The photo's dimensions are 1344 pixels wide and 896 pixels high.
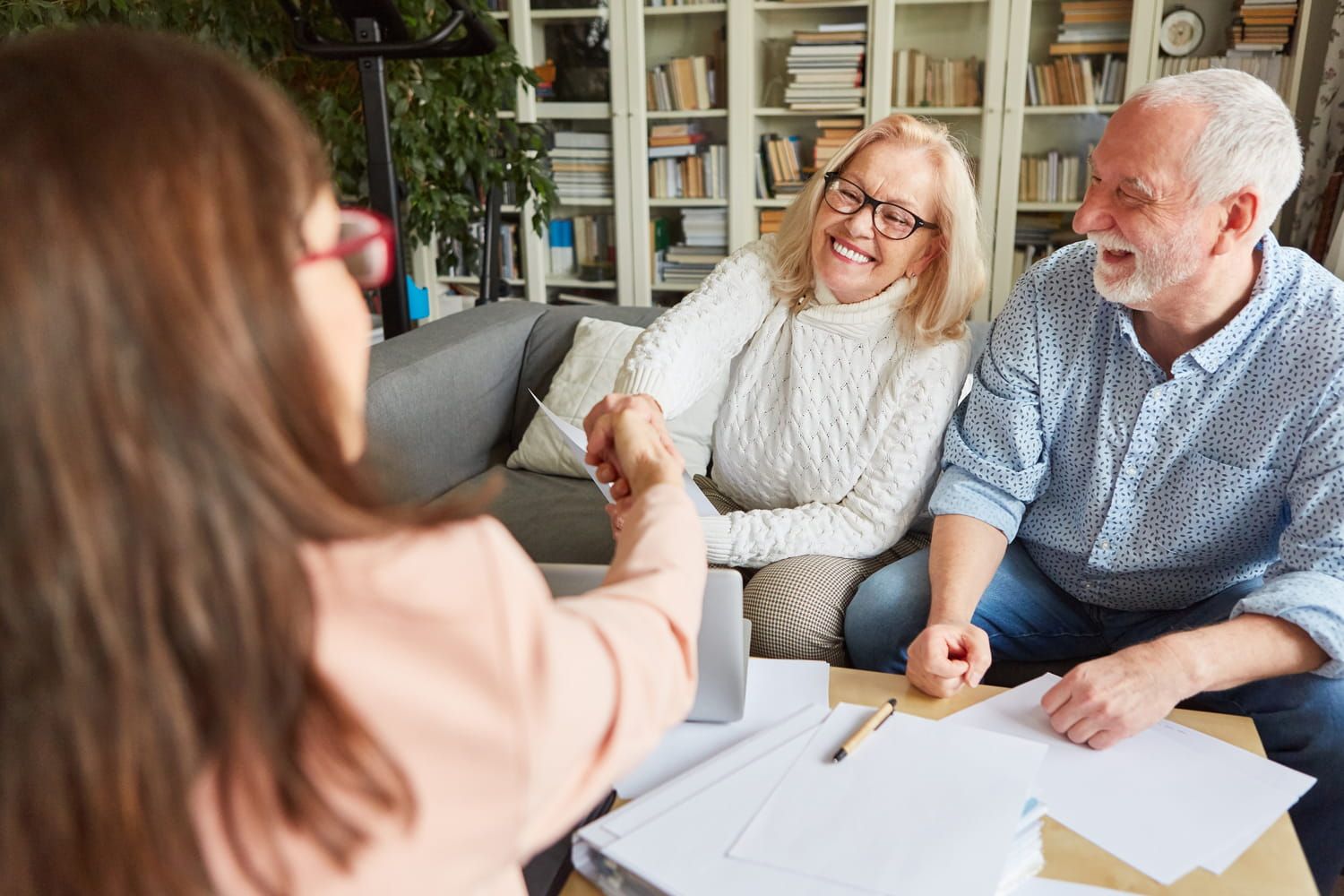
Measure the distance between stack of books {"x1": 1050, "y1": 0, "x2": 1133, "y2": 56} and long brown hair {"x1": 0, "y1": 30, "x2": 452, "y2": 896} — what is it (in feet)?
11.6

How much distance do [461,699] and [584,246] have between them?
3794mm

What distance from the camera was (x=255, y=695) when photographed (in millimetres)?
438

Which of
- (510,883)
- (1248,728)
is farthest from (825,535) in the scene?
(510,883)

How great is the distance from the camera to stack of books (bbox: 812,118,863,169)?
146 inches

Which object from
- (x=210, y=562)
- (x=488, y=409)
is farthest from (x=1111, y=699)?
(x=488, y=409)

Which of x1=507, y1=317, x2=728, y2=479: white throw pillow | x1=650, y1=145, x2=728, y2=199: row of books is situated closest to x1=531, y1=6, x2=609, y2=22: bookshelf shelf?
x1=650, y1=145, x2=728, y2=199: row of books

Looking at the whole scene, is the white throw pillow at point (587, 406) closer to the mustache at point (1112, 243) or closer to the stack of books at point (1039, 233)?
the mustache at point (1112, 243)

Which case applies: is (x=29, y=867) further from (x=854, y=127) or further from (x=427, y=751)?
(x=854, y=127)

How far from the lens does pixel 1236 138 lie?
4.26 ft

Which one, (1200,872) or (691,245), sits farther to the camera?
(691,245)

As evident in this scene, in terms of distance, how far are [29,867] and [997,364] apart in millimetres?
1355

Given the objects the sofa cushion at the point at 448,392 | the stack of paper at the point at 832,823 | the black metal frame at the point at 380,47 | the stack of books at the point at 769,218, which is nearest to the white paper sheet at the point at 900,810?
the stack of paper at the point at 832,823

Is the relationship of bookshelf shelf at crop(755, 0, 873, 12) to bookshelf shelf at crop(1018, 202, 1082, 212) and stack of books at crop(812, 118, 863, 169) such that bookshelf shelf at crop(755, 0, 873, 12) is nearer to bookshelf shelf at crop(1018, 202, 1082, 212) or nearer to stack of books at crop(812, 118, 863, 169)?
stack of books at crop(812, 118, 863, 169)

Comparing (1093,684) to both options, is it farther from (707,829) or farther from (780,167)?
(780,167)
